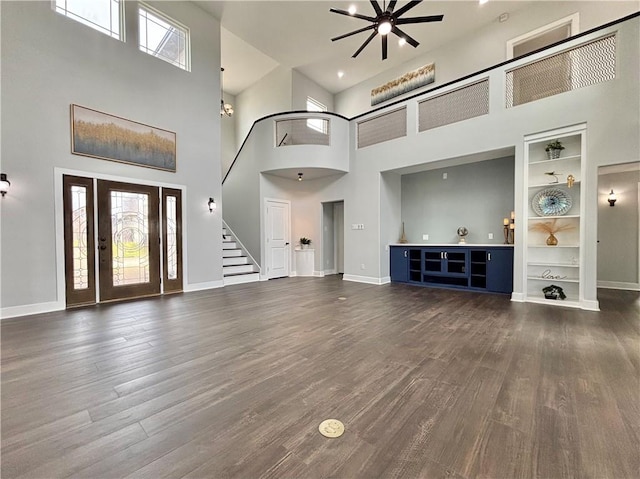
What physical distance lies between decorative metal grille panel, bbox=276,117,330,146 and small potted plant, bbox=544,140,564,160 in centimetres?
459

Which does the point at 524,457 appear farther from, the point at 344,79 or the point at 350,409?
the point at 344,79

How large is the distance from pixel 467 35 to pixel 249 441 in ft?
31.4

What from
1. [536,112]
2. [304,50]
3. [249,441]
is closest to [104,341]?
[249,441]

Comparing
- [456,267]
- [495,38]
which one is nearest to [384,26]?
[495,38]

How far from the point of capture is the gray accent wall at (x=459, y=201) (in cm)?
624

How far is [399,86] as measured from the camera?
8523 millimetres

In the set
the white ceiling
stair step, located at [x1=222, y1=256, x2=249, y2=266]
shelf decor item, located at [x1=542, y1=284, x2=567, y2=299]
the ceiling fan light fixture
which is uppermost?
Answer: the white ceiling

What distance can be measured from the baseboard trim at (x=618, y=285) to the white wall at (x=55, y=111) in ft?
30.3

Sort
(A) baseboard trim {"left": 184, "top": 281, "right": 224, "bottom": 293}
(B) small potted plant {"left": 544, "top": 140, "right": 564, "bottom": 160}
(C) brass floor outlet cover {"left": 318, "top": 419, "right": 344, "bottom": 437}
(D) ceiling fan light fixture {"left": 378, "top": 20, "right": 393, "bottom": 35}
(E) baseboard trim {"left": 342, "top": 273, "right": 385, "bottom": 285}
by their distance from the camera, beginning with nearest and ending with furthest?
(C) brass floor outlet cover {"left": 318, "top": 419, "right": 344, "bottom": 437}
(D) ceiling fan light fixture {"left": 378, "top": 20, "right": 393, "bottom": 35}
(B) small potted plant {"left": 544, "top": 140, "right": 564, "bottom": 160}
(A) baseboard trim {"left": 184, "top": 281, "right": 224, "bottom": 293}
(E) baseboard trim {"left": 342, "top": 273, "right": 385, "bottom": 285}

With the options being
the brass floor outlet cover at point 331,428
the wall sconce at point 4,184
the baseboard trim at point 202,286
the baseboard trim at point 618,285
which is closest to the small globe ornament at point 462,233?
the baseboard trim at point 618,285

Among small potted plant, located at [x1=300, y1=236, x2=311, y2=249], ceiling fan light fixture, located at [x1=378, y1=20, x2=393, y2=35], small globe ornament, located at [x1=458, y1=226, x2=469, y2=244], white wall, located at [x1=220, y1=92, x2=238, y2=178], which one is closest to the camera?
ceiling fan light fixture, located at [x1=378, y1=20, x2=393, y2=35]

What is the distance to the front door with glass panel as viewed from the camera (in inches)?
198

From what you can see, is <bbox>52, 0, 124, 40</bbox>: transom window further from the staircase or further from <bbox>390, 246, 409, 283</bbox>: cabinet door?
<bbox>390, 246, 409, 283</bbox>: cabinet door

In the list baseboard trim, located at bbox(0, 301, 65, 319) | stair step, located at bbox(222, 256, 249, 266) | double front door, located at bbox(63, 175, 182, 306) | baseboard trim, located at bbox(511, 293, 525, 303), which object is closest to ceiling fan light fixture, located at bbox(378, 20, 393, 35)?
double front door, located at bbox(63, 175, 182, 306)
